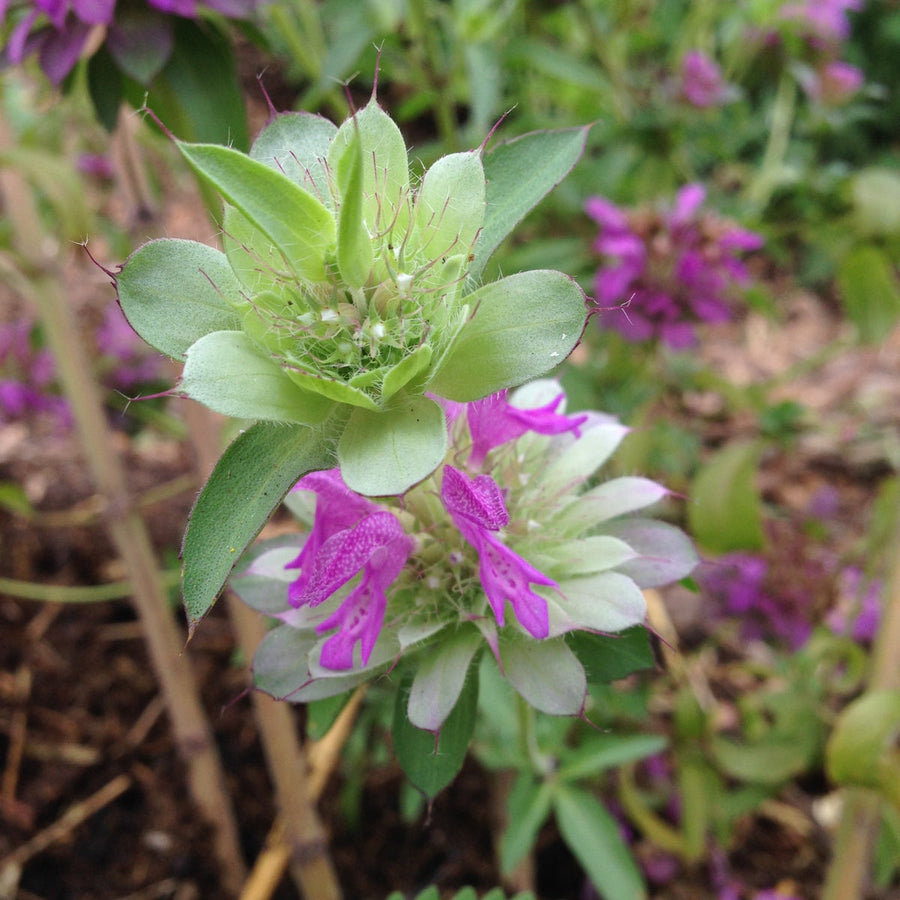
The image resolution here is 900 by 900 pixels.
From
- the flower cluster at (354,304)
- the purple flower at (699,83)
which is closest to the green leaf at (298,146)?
the flower cluster at (354,304)

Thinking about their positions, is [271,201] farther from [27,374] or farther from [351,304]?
[27,374]

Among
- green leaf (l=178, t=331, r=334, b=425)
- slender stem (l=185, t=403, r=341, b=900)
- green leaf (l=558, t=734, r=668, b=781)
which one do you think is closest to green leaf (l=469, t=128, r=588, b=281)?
green leaf (l=178, t=331, r=334, b=425)

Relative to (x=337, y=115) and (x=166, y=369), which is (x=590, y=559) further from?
(x=166, y=369)

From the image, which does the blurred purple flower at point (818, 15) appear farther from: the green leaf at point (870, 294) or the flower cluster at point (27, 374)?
the flower cluster at point (27, 374)

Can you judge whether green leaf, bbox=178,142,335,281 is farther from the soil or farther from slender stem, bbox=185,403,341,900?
the soil

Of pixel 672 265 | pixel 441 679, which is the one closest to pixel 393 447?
pixel 441 679

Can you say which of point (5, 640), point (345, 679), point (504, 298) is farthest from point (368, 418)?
point (5, 640)
